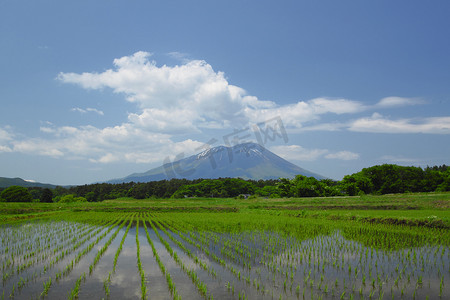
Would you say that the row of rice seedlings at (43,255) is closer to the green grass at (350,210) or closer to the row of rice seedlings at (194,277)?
the row of rice seedlings at (194,277)

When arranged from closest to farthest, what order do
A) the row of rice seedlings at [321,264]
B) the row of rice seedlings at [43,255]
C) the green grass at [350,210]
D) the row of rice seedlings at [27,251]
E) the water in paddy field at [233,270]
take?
the water in paddy field at [233,270]
the row of rice seedlings at [321,264]
the row of rice seedlings at [43,255]
the row of rice seedlings at [27,251]
the green grass at [350,210]

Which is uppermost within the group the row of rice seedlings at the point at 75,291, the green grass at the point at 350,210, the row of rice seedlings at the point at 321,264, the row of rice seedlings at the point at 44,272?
the row of rice seedlings at the point at 75,291

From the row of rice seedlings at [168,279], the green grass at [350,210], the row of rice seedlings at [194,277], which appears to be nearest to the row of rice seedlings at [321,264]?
the row of rice seedlings at [194,277]

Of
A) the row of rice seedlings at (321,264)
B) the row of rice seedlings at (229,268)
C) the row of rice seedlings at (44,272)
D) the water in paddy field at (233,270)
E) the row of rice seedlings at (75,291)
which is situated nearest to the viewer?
the row of rice seedlings at (75,291)

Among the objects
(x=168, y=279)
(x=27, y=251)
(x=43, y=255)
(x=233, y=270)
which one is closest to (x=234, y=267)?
(x=233, y=270)

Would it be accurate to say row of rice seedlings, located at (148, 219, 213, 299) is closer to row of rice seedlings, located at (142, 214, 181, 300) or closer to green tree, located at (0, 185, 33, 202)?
row of rice seedlings, located at (142, 214, 181, 300)

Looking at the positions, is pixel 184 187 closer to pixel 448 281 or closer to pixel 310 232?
pixel 310 232

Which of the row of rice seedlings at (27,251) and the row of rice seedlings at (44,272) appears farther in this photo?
the row of rice seedlings at (27,251)

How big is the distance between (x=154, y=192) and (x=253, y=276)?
84978 millimetres

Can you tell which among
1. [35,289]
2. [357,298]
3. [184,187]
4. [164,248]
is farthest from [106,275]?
[184,187]

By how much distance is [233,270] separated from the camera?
702 centimetres

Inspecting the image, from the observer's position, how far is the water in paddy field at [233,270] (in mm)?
5555

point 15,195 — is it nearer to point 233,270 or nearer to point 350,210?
point 350,210

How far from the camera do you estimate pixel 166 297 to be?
5.39m
